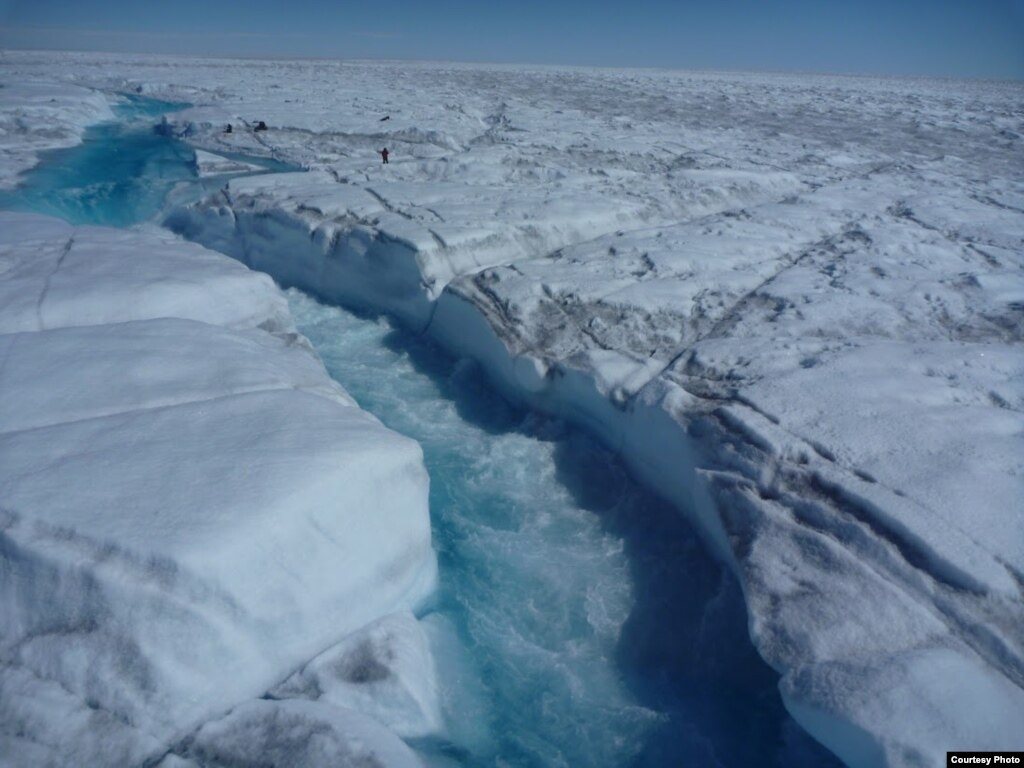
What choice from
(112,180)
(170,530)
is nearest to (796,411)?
(170,530)

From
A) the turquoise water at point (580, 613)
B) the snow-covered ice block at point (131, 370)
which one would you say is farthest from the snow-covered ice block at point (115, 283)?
the turquoise water at point (580, 613)

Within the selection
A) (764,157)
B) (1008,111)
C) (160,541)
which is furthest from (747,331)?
(1008,111)

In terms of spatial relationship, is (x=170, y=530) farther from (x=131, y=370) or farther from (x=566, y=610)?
(x=566, y=610)

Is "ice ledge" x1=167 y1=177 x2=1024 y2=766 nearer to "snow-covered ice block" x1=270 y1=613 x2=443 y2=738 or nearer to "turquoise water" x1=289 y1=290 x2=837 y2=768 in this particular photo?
"turquoise water" x1=289 y1=290 x2=837 y2=768

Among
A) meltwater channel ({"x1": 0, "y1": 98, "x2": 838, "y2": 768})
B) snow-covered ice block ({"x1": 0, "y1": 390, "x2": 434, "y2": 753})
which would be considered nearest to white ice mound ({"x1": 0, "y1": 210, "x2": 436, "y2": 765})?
snow-covered ice block ({"x1": 0, "y1": 390, "x2": 434, "y2": 753})

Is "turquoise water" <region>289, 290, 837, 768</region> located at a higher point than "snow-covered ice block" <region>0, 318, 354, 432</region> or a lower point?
lower

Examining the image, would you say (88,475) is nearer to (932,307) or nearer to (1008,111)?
(932,307)

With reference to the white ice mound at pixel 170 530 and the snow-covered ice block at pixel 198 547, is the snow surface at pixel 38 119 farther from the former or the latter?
the snow-covered ice block at pixel 198 547
